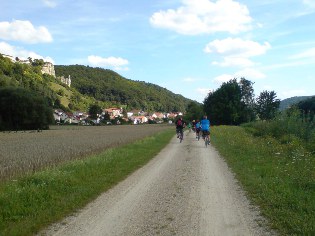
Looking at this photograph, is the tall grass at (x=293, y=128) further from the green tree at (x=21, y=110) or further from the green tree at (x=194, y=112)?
the green tree at (x=194, y=112)

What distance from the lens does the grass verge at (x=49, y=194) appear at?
6.72m

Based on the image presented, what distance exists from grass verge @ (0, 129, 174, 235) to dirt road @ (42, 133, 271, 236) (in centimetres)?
34

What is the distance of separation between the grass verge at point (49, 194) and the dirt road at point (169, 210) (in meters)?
0.34

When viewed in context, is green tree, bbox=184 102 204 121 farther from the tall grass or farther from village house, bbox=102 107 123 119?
the tall grass

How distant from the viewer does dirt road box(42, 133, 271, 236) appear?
6.26 metres

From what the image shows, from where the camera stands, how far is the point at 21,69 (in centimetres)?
14588

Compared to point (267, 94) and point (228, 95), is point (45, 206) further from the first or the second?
point (267, 94)

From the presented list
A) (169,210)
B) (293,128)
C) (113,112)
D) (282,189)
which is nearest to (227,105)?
(293,128)

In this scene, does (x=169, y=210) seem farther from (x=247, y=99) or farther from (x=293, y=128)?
(x=247, y=99)

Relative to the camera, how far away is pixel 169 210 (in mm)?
7637

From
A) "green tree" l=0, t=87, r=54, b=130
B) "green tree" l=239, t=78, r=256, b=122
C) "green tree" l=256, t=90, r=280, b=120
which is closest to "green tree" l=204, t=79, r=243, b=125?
"green tree" l=239, t=78, r=256, b=122

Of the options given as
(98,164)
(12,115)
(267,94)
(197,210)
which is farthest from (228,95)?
(197,210)

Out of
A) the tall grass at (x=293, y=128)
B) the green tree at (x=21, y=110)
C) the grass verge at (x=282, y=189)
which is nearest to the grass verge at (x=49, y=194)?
the grass verge at (x=282, y=189)

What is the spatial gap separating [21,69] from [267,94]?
3669 inches
